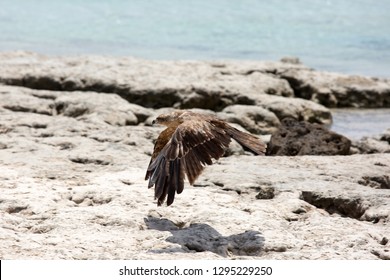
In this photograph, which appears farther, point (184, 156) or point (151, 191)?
point (151, 191)

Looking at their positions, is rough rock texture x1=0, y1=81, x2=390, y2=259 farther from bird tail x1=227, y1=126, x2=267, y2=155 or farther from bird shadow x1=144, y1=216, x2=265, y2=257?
bird tail x1=227, y1=126, x2=267, y2=155

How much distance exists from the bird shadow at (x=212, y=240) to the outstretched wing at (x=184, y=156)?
258 millimetres

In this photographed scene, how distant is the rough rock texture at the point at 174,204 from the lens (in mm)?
4770

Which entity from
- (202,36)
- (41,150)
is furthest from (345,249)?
(202,36)

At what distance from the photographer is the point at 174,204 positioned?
5.50 meters

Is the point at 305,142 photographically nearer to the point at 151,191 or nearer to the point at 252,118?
the point at 252,118

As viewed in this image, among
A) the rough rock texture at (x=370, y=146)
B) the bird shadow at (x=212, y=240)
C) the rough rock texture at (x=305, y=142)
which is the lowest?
the rough rock texture at (x=370, y=146)

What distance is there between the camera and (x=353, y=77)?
497 inches

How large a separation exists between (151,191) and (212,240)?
37.7 inches

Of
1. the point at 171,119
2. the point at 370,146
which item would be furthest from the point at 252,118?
the point at 171,119

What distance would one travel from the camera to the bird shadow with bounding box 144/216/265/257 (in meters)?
4.80

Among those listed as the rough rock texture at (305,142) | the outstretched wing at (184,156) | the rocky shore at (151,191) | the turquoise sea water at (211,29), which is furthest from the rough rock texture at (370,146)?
the turquoise sea water at (211,29)

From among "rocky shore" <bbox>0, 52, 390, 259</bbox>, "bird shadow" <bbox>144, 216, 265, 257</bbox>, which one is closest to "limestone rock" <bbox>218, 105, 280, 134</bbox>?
"rocky shore" <bbox>0, 52, 390, 259</bbox>

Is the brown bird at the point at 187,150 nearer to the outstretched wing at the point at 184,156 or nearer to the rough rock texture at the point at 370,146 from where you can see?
the outstretched wing at the point at 184,156
